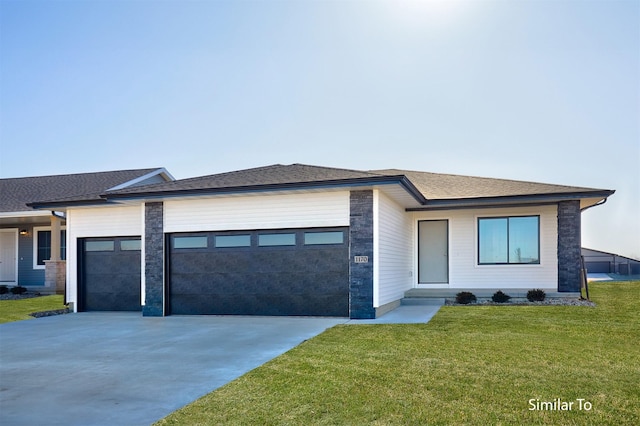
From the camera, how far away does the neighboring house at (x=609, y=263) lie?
26.8m

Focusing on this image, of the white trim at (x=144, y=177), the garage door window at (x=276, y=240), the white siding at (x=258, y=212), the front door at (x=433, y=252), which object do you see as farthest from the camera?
the white trim at (x=144, y=177)

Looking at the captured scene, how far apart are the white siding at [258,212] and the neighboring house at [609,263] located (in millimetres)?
18135

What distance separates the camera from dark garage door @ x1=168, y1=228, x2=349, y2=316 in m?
13.4

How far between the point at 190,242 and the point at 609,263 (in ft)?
73.0

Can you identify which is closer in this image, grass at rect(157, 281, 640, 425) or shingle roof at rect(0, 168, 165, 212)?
grass at rect(157, 281, 640, 425)

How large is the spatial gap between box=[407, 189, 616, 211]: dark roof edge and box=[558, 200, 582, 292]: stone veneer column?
687 millimetres

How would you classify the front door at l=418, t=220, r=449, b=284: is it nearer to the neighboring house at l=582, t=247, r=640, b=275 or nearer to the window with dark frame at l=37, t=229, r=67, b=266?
the neighboring house at l=582, t=247, r=640, b=275

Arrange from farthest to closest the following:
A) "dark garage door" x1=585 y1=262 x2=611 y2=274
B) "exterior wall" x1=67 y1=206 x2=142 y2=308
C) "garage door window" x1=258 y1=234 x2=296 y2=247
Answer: "dark garage door" x1=585 y1=262 x2=611 y2=274
"exterior wall" x1=67 y1=206 x2=142 y2=308
"garage door window" x1=258 y1=234 x2=296 y2=247

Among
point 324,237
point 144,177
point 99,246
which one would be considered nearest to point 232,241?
point 324,237

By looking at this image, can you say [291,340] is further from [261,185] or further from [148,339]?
[261,185]

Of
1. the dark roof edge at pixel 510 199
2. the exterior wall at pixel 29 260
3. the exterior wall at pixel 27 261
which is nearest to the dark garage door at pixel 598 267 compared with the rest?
the dark roof edge at pixel 510 199

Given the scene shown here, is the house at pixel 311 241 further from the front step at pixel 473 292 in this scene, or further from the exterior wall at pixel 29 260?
the exterior wall at pixel 29 260

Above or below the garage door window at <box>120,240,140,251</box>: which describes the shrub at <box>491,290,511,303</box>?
below

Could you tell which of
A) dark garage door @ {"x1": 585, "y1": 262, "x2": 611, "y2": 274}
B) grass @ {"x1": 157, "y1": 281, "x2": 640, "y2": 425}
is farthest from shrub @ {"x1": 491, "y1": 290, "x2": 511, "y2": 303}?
dark garage door @ {"x1": 585, "y1": 262, "x2": 611, "y2": 274}
